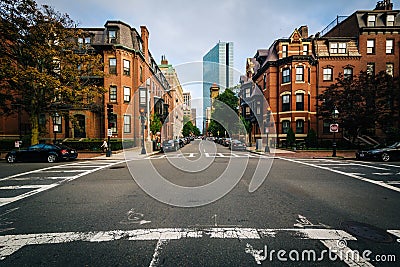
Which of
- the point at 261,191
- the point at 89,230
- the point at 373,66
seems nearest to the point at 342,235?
the point at 261,191

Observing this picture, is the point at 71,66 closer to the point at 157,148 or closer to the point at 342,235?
the point at 157,148

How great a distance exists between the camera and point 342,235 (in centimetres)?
409

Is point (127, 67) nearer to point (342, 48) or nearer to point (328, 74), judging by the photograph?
point (328, 74)

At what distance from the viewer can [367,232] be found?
421 centimetres

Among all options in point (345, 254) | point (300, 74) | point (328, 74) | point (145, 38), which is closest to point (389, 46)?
point (328, 74)

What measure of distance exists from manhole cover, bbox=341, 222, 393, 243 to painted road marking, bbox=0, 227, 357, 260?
0.75ft

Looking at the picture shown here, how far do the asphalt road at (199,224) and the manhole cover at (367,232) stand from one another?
0.02 m

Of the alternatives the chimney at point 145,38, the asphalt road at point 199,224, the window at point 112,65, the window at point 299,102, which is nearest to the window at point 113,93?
the window at point 112,65

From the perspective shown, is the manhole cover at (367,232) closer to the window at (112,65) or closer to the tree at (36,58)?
the tree at (36,58)

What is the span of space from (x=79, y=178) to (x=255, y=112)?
3606 cm
